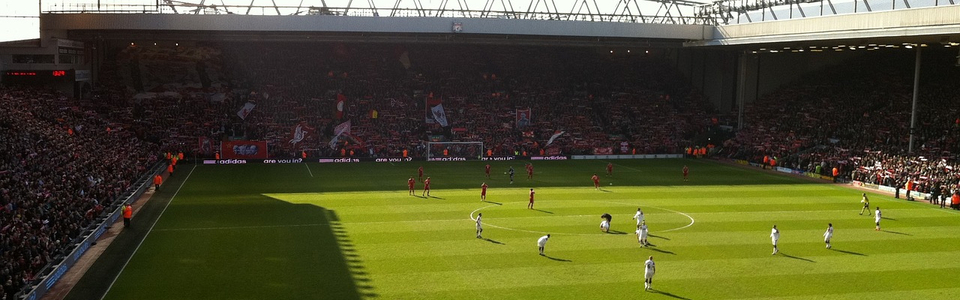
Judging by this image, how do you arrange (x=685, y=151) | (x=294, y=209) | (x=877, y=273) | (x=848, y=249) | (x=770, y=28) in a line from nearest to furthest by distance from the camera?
(x=877, y=273) < (x=848, y=249) < (x=294, y=209) < (x=770, y=28) < (x=685, y=151)

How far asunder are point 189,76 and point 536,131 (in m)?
28.7

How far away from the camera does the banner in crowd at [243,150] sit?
58562mm

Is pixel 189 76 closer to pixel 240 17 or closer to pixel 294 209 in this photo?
pixel 240 17

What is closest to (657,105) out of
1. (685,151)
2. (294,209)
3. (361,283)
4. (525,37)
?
(685,151)

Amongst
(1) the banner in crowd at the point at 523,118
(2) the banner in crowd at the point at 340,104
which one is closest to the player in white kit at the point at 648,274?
(2) the banner in crowd at the point at 340,104

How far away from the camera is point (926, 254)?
2809cm

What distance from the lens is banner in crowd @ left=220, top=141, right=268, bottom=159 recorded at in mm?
58562

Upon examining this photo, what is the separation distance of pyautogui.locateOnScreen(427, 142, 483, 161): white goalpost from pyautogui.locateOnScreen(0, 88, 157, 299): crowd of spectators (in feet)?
63.5

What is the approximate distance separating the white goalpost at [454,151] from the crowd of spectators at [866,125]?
64.5 feet

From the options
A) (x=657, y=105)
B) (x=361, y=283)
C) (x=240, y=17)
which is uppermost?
Answer: (x=240, y=17)

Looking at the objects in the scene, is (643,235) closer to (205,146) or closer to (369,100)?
(205,146)

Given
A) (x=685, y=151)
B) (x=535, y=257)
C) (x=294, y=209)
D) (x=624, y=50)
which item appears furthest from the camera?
(x=624, y=50)

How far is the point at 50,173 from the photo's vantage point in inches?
1336

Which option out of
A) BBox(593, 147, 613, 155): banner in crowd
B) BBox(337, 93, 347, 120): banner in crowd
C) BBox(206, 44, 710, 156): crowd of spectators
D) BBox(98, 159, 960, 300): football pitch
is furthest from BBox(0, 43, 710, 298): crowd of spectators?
BBox(98, 159, 960, 300): football pitch
